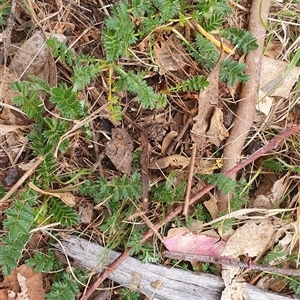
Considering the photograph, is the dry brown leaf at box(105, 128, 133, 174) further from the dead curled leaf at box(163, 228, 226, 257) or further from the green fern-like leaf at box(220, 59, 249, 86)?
the green fern-like leaf at box(220, 59, 249, 86)

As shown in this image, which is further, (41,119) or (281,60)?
(281,60)

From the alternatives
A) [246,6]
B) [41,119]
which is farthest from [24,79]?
[246,6]

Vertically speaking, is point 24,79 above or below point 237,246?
above

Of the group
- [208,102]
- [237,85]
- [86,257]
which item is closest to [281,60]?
[237,85]

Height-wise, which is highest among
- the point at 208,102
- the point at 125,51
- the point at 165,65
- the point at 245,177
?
the point at 125,51

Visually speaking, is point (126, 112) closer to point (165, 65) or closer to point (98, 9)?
point (165, 65)

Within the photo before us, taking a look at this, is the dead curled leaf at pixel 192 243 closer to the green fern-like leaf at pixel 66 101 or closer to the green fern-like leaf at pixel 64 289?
the green fern-like leaf at pixel 64 289

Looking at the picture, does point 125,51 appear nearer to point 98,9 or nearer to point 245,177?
point 98,9

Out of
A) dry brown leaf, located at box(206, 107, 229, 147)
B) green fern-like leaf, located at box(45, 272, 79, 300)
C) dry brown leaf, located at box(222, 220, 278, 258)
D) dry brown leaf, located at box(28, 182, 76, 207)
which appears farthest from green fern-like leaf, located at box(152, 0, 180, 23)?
green fern-like leaf, located at box(45, 272, 79, 300)
